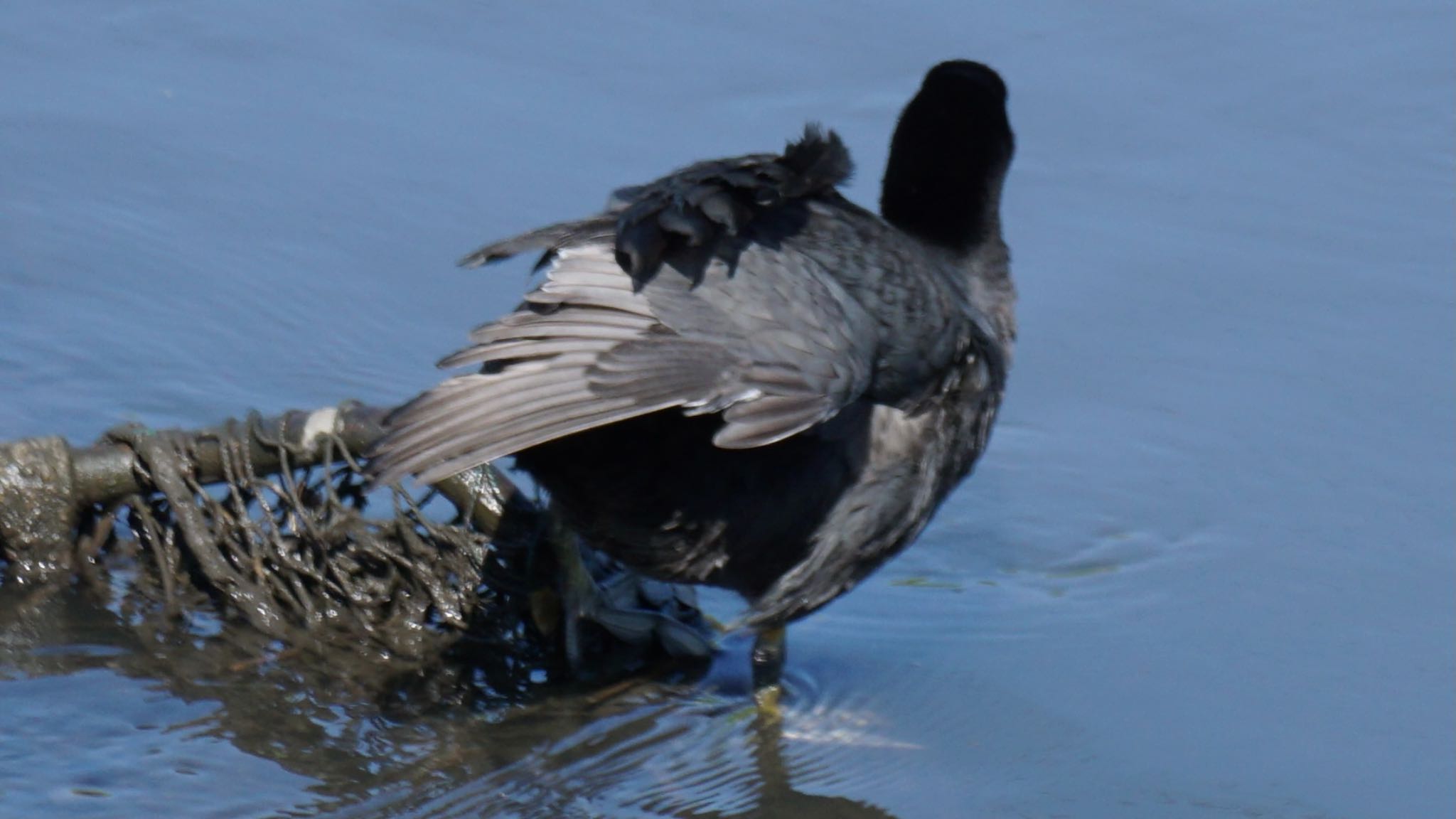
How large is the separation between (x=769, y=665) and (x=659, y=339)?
4.07 ft

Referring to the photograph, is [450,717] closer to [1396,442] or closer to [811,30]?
[1396,442]

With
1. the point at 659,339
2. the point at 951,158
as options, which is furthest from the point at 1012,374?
the point at 659,339

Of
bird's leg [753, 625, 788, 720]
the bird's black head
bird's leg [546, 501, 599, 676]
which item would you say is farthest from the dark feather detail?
bird's leg [753, 625, 788, 720]

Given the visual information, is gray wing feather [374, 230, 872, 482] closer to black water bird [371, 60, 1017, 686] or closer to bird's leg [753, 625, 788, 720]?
black water bird [371, 60, 1017, 686]

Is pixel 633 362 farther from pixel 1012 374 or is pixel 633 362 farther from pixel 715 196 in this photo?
pixel 1012 374

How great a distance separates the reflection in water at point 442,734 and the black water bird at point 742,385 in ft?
0.98

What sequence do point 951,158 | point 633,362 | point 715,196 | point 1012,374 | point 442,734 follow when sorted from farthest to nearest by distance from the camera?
point 1012,374 < point 951,158 < point 442,734 < point 715,196 < point 633,362

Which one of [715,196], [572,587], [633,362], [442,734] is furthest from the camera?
[572,587]

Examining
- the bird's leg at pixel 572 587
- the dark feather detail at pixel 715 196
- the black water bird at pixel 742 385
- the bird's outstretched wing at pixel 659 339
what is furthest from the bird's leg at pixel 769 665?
the dark feather detail at pixel 715 196

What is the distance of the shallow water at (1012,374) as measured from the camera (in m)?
4.17

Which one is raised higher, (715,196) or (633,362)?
(715,196)

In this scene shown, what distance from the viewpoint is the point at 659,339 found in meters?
3.59

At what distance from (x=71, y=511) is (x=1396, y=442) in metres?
3.41

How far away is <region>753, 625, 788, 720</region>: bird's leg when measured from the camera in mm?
4531
